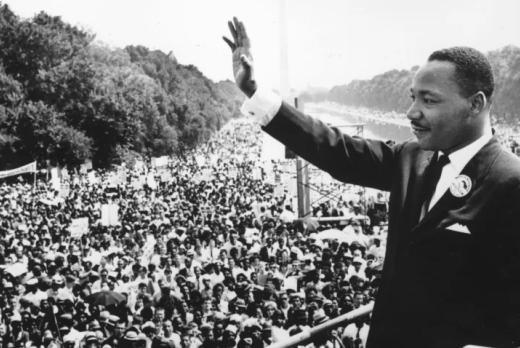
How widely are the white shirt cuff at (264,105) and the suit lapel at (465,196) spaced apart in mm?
541

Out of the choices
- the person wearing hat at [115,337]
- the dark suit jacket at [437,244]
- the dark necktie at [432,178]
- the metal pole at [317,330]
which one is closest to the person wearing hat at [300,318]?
the person wearing hat at [115,337]

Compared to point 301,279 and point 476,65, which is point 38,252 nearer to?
point 301,279

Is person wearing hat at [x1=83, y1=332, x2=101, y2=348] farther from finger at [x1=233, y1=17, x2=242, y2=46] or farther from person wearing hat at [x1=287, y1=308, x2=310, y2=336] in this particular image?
finger at [x1=233, y1=17, x2=242, y2=46]

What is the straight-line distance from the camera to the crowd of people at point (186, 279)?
704 cm

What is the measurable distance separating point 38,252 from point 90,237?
2.60 meters

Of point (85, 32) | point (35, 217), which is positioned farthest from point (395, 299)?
point (85, 32)

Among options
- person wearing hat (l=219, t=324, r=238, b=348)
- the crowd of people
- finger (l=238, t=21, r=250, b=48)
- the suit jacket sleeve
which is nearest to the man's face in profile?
the suit jacket sleeve

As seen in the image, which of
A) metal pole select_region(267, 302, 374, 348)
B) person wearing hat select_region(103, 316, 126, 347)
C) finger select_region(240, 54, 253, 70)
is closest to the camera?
finger select_region(240, 54, 253, 70)

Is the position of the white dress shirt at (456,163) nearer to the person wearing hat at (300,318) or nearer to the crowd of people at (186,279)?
the crowd of people at (186,279)

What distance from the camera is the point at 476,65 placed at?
147cm

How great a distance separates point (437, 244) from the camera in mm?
1469

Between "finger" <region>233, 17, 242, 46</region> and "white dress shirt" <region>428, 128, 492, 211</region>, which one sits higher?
"finger" <region>233, 17, 242, 46</region>

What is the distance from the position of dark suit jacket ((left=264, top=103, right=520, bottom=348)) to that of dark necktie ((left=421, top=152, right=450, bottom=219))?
0.02 m

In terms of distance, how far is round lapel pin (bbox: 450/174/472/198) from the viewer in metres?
1.47
